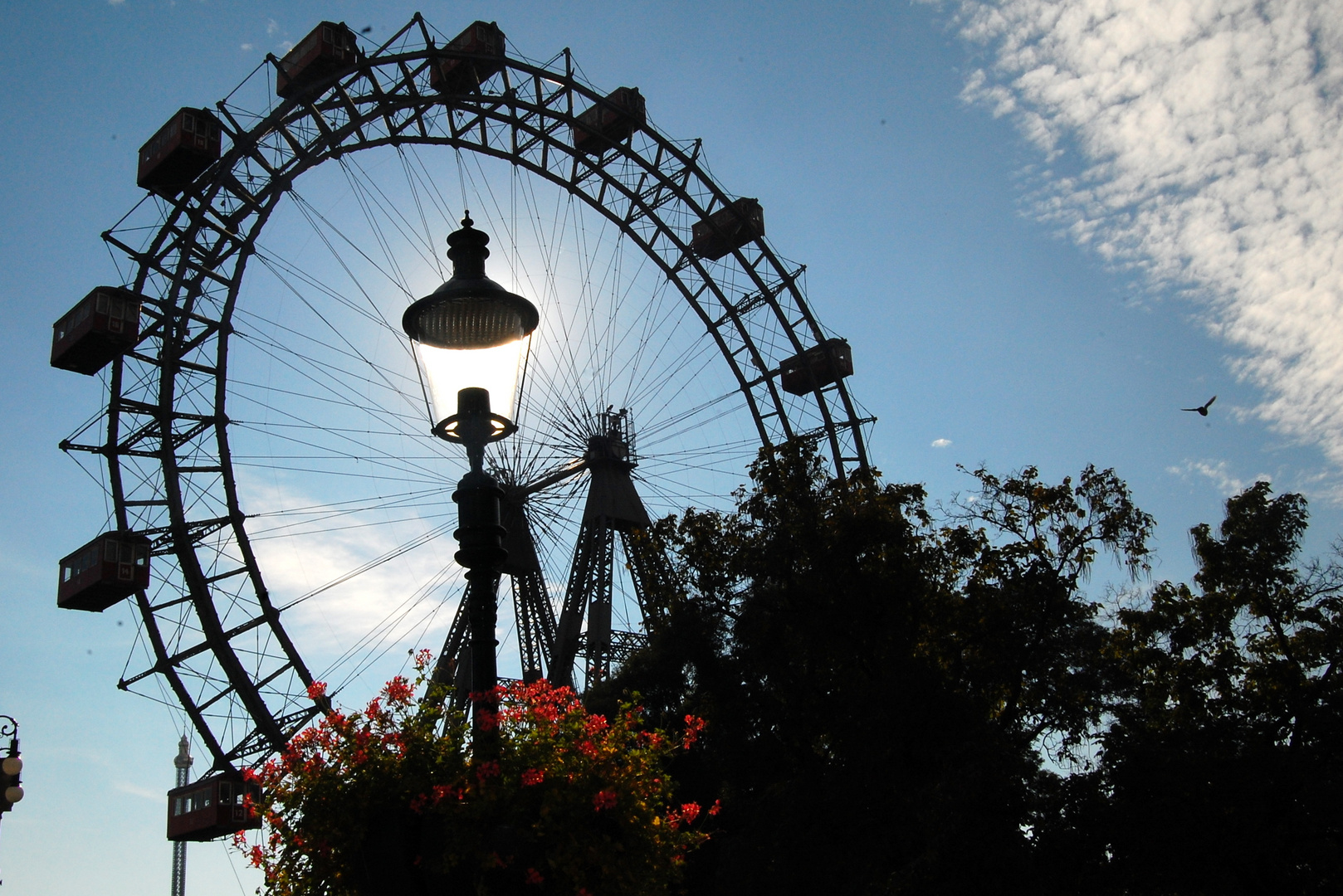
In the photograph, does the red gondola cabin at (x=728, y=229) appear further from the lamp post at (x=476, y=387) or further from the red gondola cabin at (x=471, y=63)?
the lamp post at (x=476, y=387)

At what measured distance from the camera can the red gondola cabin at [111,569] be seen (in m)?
25.1

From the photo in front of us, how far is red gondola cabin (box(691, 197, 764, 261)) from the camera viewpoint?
112ft

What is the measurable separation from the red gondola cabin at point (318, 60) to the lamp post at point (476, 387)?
2381 cm

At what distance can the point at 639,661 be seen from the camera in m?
22.1

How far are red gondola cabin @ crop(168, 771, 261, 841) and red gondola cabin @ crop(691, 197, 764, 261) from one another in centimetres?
1799

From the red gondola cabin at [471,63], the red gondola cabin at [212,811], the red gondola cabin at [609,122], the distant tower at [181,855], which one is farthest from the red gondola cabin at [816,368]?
the distant tower at [181,855]

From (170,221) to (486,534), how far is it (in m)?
24.0

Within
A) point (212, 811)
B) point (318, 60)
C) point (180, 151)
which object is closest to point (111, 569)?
point (212, 811)

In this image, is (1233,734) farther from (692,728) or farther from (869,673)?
(692,728)

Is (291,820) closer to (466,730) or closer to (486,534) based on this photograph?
(466,730)

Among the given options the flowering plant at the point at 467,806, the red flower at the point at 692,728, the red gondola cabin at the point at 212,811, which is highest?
the red gondola cabin at the point at 212,811

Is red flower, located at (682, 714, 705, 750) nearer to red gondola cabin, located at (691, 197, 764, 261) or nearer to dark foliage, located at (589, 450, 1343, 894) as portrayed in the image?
dark foliage, located at (589, 450, 1343, 894)

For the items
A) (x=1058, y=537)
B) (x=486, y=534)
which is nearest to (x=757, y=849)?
(x=1058, y=537)

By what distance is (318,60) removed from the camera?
2852cm
